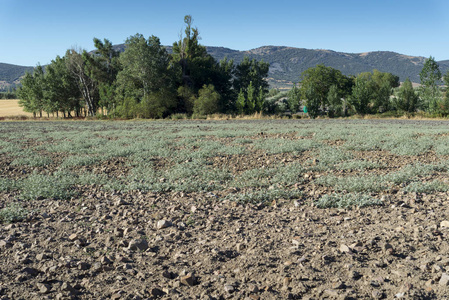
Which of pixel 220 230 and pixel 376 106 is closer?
pixel 220 230

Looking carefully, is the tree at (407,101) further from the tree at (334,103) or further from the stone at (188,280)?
the stone at (188,280)

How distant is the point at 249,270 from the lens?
14.5ft

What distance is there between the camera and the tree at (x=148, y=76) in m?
49.5

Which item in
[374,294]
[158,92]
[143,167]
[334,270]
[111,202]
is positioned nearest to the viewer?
[374,294]

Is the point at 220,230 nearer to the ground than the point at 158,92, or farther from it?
nearer to the ground

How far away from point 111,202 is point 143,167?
3.85 metres

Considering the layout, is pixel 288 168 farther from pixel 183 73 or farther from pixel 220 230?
pixel 183 73

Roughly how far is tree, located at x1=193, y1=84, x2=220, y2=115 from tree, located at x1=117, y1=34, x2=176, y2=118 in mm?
4519

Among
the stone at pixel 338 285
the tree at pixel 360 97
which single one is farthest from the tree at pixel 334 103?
the stone at pixel 338 285

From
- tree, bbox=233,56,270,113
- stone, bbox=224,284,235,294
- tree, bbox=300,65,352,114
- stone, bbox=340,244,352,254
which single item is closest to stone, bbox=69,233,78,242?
stone, bbox=224,284,235,294

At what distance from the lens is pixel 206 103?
166 ft

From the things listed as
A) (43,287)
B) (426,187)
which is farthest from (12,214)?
(426,187)

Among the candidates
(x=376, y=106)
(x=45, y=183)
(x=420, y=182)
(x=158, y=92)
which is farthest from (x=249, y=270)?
(x=376, y=106)

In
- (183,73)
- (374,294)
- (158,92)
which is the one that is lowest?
(374,294)
